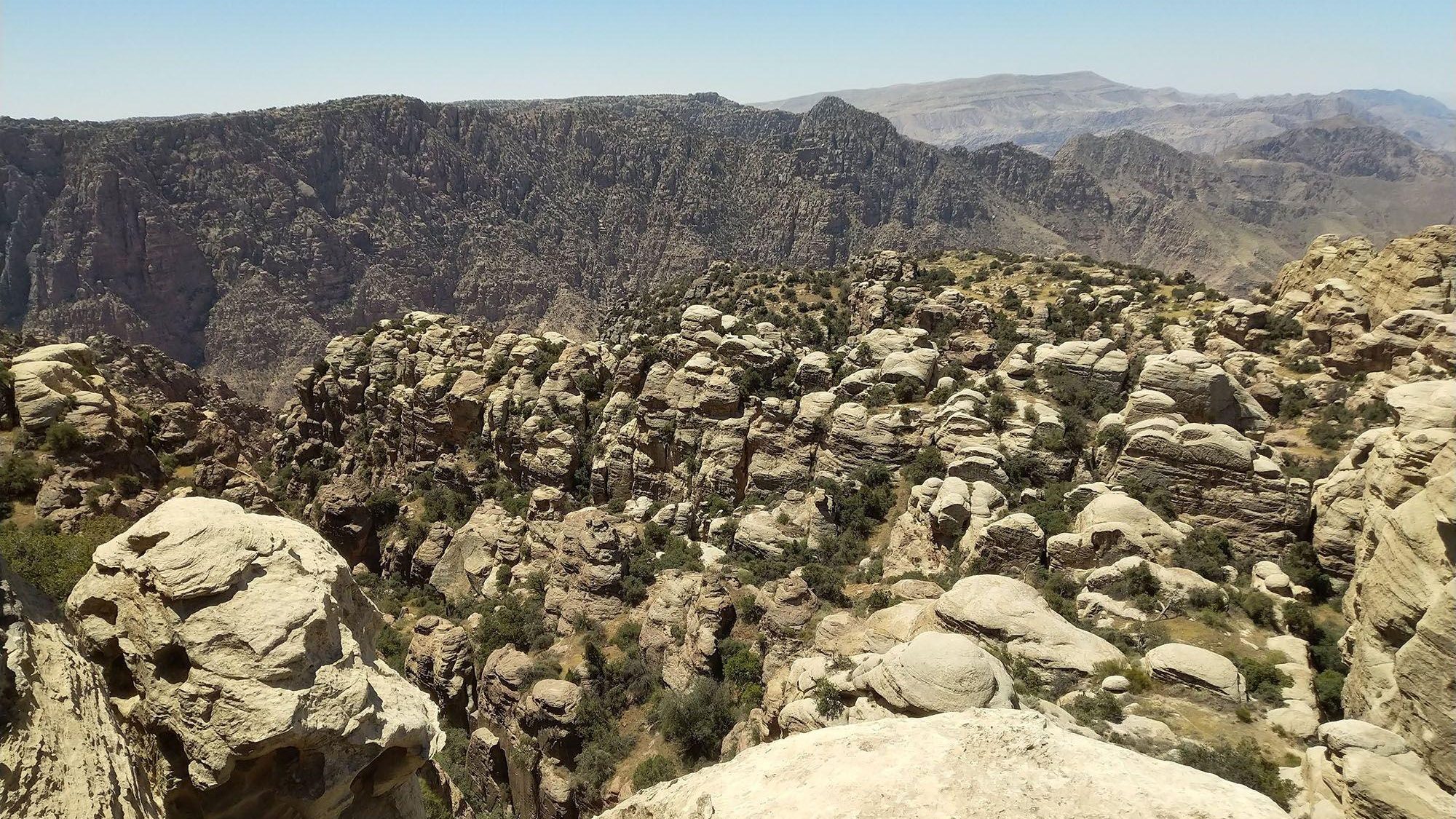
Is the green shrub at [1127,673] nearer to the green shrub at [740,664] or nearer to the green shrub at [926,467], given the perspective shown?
the green shrub at [740,664]

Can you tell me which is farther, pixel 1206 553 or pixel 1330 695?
pixel 1206 553

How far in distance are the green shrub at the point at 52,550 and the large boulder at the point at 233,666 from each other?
26.7 feet

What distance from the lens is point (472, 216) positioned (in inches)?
5674

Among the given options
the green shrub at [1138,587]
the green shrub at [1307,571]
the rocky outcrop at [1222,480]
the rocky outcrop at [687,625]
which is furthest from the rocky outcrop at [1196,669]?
the rocky outcrop at [687,625]

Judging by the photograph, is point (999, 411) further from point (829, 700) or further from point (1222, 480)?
point (829, 700)

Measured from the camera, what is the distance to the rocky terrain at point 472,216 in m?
110

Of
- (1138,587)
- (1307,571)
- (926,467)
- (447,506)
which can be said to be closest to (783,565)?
(926,467)

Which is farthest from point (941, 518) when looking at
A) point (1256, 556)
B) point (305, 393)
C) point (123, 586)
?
point (305, 393)

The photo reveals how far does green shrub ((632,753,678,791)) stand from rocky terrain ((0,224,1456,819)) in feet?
0.42

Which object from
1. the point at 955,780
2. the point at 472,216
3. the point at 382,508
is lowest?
the point at 382,508

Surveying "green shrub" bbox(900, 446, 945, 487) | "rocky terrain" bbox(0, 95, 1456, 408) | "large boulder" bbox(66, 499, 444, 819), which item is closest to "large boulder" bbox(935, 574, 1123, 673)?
"green shrub" bbox(900, 446, 945, 487)

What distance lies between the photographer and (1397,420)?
1528 centimetres

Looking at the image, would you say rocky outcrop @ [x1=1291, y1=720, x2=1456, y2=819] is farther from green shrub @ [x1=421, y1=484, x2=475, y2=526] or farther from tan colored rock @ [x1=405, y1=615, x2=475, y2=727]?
green shrub @ [x1=421, y1=484, x2=475, y2=526]

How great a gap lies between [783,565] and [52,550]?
20.1 metres
